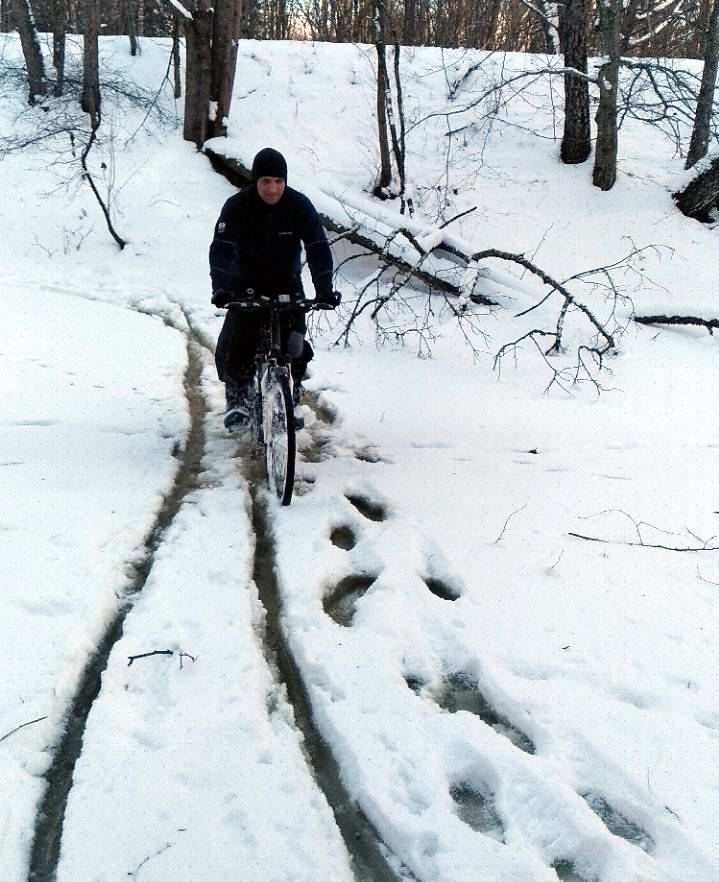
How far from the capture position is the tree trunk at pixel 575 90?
35.2ft

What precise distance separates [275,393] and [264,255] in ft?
3.08

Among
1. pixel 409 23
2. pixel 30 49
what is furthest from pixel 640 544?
pixel 409 23

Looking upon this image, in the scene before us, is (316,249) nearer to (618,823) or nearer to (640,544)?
(640,544)

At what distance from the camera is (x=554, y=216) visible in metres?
10.9

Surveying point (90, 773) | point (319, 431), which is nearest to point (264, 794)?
point (90, 773)

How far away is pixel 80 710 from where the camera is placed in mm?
2637

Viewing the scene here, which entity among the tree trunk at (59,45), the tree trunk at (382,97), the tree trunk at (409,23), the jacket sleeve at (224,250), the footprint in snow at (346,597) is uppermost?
the tree trunk at (409,23)

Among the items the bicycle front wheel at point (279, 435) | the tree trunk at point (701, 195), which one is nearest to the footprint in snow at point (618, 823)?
the bicycle front wheel at point (279, 435)

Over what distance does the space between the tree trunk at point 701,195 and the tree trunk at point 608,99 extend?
3.71ft

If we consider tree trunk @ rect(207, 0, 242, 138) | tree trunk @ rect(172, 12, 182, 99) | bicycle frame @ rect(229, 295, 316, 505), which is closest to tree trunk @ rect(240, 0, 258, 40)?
tree trunk @ rect(172, 12, 182, 99)

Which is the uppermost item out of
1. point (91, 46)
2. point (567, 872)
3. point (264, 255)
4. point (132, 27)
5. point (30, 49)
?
point (132, 27)

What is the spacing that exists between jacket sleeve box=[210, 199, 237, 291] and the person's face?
230mm

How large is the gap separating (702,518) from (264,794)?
121 inches

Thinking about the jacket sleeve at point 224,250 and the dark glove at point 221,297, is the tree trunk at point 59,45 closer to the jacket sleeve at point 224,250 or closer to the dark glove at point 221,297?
the jacket sleeve at point 224,250
